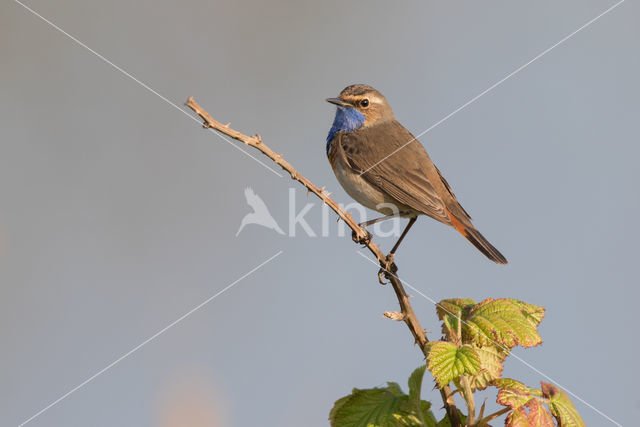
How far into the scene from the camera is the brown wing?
4559 millimetres

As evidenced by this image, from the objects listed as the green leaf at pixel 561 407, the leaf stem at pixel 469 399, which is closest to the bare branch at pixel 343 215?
the leaf stem at pixel 469 399

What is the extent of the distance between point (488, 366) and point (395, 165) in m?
2.87

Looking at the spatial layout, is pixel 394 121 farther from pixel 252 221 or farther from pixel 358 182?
pixel 252 221

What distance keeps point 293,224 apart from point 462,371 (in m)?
1.77

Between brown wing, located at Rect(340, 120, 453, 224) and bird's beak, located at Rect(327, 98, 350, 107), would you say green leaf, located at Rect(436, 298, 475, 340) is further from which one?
bird's beak, located at Rect(327, 98, 350, 107)

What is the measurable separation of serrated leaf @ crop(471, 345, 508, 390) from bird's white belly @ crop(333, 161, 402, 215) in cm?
267

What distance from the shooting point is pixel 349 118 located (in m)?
5.40

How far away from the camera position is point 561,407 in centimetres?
209

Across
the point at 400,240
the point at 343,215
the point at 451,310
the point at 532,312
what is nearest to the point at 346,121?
the point at 400,240

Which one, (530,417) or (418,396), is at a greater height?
(418,396)

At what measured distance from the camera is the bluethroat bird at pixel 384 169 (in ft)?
15.0

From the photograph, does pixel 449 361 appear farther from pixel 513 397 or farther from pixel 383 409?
pixel 383 409

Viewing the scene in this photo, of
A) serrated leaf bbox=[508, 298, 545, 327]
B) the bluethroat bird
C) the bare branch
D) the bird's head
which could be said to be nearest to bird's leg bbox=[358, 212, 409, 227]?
the bluethroat bird

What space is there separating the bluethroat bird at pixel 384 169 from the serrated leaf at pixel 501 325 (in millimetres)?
1959
